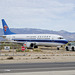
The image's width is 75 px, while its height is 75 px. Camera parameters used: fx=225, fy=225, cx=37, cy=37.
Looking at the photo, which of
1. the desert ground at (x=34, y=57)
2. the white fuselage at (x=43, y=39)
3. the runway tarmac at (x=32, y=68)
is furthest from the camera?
the white fuselage at (x=43, y=39)

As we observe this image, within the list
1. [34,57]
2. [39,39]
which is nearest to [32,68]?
[34,57]

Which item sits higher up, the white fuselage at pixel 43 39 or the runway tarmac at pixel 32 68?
the white fuselage at pixel 43 39

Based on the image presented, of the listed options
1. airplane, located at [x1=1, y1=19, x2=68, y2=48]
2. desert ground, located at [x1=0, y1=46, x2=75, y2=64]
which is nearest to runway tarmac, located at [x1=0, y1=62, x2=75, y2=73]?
desert ground, located at [x1=0, y1=46, x2=75, y2=64]

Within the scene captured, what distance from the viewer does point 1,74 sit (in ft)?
48.6

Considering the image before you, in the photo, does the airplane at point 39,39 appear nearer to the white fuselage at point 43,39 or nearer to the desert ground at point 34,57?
the white fuselage at point 43,39

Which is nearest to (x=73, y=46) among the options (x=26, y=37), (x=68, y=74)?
(x=26, y=37)

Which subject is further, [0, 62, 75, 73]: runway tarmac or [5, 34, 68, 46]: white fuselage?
[5, 34, 68, 46]: white fuselage

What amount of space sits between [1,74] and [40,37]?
44.4 m

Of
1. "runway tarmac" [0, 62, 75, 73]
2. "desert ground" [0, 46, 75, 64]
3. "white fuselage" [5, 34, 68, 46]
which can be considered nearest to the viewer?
"runway tarmac" [0, 62, 75, 73]

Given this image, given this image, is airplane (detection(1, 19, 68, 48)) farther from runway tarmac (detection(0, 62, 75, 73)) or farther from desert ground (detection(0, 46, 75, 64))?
runway tarmac (detection(0, 62, 75, 73))

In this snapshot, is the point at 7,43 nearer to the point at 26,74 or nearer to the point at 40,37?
the point at 40,37

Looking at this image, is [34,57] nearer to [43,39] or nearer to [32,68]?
[32,68]

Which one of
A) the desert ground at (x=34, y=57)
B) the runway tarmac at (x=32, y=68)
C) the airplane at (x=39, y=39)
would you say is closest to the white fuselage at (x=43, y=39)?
the airplane at (x=39, y=39)

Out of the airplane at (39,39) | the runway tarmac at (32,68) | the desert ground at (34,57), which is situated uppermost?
the airplane at (39,39)
